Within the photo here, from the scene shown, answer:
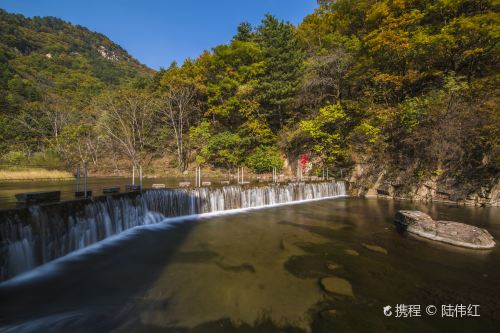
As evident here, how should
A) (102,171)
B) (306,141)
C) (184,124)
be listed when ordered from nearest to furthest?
(306,141), (102,171), (184,124)

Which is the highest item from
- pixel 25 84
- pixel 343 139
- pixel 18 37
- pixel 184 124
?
pixel 18 37

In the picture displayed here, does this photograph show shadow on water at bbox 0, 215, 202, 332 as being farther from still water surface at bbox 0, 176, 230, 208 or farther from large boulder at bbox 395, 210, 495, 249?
large boulder at bbox 395, 210, 495, 249

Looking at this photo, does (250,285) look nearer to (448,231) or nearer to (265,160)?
(448,231)

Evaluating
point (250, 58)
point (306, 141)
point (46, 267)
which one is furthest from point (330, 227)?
point (250, 58)

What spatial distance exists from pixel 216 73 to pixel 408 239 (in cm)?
2957

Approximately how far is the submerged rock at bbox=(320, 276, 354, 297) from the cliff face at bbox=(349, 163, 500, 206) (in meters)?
14.3

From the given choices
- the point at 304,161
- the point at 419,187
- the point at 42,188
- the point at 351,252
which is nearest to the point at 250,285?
the point at 351,252

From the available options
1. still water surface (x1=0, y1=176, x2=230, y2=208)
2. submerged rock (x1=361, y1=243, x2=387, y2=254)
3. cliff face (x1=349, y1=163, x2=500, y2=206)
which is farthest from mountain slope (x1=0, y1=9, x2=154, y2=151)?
submerged rock (x1=361, y1=243, x2=387, y2=254)

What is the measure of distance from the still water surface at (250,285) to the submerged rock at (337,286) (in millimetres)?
136

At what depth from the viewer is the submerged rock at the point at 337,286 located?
5.18 m

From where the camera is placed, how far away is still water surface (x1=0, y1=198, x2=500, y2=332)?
13.9 feet

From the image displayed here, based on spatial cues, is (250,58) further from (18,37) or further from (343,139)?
(18,37)

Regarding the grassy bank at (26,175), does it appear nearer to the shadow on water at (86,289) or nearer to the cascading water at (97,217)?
the cascading water at (97,217)

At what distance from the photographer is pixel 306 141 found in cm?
2672
